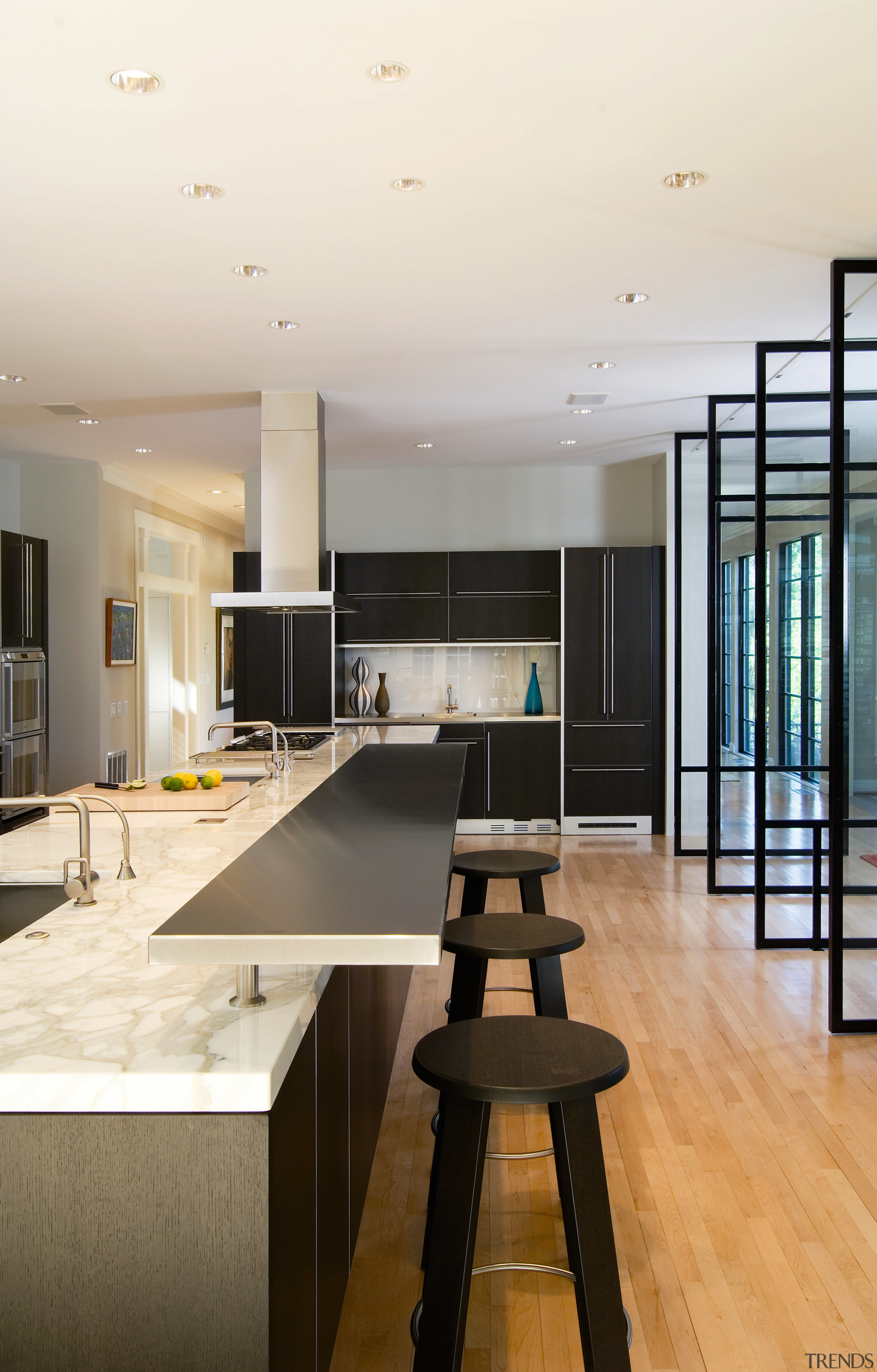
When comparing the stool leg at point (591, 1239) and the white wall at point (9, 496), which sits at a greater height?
the white wall at point (9, 496)

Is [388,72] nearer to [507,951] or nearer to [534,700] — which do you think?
[507,951]

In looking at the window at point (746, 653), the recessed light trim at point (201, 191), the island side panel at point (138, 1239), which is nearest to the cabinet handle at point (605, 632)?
the window at point (746, 653)

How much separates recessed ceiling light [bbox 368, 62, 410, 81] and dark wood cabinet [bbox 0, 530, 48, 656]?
480cm

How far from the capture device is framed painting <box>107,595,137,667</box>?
761 centimetres

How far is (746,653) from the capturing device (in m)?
5.32

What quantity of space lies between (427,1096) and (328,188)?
281cm

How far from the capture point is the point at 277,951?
53.4 inches

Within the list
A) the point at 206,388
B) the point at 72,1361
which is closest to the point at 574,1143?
the point at 72,1361

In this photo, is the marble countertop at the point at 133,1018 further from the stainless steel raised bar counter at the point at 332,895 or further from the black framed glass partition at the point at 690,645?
the black framed glass partition at the point at 690,645

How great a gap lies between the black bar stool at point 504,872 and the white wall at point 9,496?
528cm

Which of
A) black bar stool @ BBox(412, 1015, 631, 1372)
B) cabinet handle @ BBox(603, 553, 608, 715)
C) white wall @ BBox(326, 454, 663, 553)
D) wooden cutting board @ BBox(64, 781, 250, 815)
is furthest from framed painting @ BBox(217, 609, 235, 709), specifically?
black bar stool @ BBox(412, 1015, 631, 1372)

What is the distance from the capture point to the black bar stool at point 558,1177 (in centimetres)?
162

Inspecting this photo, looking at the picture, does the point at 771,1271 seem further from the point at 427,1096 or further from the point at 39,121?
the point at 39,121

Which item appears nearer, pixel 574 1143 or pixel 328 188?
pixel 574 1143
